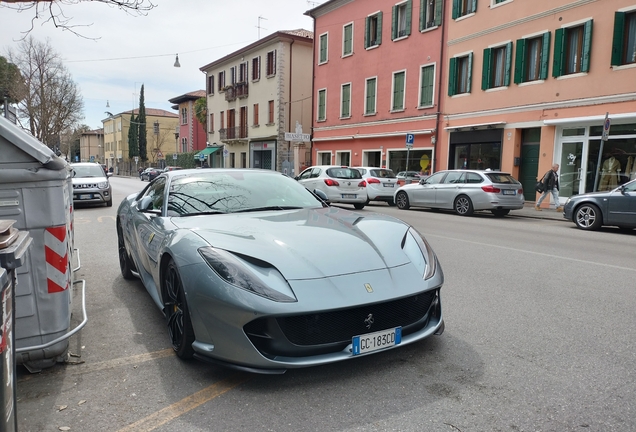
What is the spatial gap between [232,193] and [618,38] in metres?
16.6

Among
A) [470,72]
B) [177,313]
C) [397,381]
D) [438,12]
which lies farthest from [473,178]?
[177,313]

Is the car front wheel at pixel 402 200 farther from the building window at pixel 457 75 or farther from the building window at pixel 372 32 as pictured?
the building window at pixel 372 32

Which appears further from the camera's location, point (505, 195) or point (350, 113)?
point (350, 113)

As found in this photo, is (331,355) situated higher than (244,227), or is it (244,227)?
(244,227)

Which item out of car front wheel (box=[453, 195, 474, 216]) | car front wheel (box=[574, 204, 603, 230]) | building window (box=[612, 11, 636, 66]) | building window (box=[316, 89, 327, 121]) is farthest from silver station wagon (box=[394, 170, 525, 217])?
building window (box=[316, 89, 327, 121])

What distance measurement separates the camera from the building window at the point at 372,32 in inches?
1039

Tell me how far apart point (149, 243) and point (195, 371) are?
1452 millimetres

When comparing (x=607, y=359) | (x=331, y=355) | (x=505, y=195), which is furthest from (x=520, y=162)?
(x=331, y=355)

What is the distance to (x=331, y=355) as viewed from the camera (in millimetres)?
2957

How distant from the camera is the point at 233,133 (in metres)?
43.2

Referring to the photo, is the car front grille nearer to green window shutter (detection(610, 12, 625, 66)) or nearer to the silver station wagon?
the silver station wagon

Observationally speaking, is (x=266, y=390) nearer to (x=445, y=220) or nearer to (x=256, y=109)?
(x=445, y=220)

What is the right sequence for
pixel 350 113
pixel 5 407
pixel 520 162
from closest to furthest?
pixel 5 407
pixel 520 162
pixel 350 113

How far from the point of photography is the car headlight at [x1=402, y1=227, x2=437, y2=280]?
3.47m
